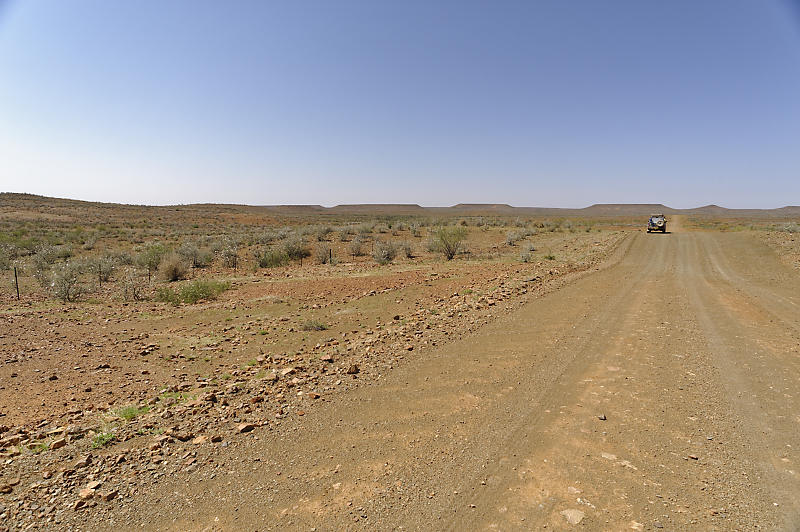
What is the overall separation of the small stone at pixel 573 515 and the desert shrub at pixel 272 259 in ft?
68.7

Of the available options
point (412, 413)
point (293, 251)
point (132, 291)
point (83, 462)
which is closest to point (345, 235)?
point (293, 251)

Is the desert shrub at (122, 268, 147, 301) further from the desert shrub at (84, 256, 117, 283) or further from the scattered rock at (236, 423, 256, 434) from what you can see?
the scattered rock at (236, 423, 256, 434)

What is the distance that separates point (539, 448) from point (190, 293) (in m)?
12.9

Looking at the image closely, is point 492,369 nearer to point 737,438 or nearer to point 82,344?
point 737,438

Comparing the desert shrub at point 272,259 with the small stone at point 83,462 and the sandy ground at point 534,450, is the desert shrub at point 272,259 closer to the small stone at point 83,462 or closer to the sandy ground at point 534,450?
the sandy ground at point 534,450

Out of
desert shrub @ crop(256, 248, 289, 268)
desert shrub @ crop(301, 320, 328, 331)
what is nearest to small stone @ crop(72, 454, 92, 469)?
desert shrub @ crop(301, 320, 328, 331)

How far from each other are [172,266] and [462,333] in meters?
14.7

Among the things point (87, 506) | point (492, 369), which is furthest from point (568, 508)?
point (87, 506)

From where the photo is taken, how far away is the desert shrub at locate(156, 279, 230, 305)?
13.8 meters

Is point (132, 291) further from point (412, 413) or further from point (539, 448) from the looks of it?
point (539, 448)

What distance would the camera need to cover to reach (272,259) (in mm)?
23047

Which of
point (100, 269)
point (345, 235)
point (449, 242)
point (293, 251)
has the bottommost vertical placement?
point (100, 269)

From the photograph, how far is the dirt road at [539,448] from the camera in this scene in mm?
3463

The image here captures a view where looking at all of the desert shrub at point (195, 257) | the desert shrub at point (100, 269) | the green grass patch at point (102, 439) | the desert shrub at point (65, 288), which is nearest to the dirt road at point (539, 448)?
the green grass patch at point (102, 439)
